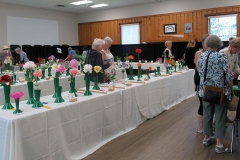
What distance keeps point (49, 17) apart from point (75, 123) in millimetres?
10970

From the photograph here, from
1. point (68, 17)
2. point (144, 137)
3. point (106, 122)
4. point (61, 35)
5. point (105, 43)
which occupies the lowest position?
point (144, 137)

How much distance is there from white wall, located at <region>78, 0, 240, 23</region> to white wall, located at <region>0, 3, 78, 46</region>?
0.72 meters

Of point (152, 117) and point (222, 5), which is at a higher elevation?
point (222, 5)

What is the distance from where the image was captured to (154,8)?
37.5ft

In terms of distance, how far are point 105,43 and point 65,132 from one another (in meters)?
2.22

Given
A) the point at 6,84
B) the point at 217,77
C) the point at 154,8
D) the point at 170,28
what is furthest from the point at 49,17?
the point at 217,77

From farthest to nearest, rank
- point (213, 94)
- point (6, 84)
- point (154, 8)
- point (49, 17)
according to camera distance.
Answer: point (49, 17)
point (154, 8)
point (213, 94)
point (6, 84)

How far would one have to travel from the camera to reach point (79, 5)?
11555 millimetres

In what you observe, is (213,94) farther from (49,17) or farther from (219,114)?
(49,17)

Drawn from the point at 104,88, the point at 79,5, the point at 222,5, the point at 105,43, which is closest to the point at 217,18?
the point at 222,5

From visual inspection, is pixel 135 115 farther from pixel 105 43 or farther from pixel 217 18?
pixel 217 18

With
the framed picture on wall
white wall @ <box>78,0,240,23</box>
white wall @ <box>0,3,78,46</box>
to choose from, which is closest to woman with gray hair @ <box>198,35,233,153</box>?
white wall @ <box>78,0,240,23</box>

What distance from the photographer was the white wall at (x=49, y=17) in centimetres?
1092

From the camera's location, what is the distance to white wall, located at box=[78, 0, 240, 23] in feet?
33.0
